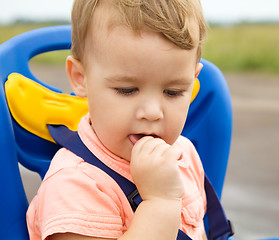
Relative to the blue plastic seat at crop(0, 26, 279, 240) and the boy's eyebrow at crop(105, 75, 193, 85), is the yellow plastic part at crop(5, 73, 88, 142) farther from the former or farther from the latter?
the boy's eyebrow at crop(105, 75, 193, 85)

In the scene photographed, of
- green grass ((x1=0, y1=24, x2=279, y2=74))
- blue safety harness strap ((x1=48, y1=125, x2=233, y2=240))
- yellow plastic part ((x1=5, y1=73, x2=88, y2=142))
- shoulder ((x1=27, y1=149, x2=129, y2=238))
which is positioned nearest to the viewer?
shoulder ((x1=27, y1=149, x2=129, y2=238))

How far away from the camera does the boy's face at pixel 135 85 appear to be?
758mm

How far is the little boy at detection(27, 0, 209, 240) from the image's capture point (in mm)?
757

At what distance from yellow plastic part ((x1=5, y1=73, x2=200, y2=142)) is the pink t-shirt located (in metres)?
0.18

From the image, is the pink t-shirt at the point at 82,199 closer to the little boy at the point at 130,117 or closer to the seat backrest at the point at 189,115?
the little boy at the point at 130,117

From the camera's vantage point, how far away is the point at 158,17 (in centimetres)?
77

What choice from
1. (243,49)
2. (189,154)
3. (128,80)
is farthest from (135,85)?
(243,49)

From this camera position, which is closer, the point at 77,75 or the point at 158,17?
the point at 158,17

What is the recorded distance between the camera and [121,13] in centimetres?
76

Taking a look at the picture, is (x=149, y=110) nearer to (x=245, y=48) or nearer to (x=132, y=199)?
(x=132, y=199)

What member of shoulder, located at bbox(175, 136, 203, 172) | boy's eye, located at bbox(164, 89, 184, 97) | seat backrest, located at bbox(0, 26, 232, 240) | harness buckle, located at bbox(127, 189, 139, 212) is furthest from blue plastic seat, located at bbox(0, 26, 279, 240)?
boy's eye, located at bbox(164, 89, 184, 97)

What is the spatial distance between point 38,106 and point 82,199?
373 millimetres

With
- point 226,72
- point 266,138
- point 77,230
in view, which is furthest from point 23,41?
point 226,72

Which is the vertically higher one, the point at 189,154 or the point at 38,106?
the point at 38,106
